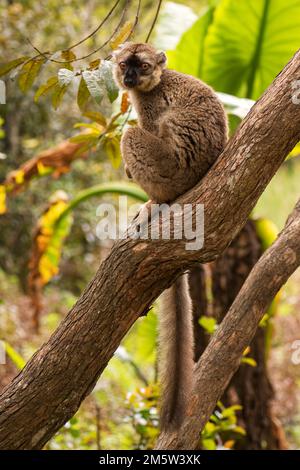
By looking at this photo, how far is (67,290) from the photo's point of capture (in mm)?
9859

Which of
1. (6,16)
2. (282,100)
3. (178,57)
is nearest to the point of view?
(282,100)

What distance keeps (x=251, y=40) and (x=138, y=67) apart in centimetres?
209

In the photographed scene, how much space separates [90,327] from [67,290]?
708cm

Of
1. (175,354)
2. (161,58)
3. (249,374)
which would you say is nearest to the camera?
(175,354)

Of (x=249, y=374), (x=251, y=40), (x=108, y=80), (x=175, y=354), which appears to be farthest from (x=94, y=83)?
(x=249, y=374)

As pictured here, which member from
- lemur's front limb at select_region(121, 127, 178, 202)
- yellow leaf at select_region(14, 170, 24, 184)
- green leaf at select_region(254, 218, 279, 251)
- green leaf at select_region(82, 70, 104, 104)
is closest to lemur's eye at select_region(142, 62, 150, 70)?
lemur's front limb at select_region(121, 127, 178, 202)

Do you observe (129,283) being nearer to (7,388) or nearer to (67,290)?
(7,388)

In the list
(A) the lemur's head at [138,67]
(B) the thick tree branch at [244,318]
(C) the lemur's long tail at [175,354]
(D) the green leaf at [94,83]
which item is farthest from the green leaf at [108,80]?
(B) the thick tree branch at [244,318]

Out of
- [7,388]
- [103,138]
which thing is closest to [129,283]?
[7,388]

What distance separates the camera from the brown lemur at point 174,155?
326 centimetres

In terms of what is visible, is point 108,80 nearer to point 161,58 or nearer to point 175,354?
point 161,58

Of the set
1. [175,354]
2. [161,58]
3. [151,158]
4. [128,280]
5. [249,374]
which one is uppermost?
[161,58]

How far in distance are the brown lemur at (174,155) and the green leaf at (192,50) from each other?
1930mm

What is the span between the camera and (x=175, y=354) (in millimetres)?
3295
